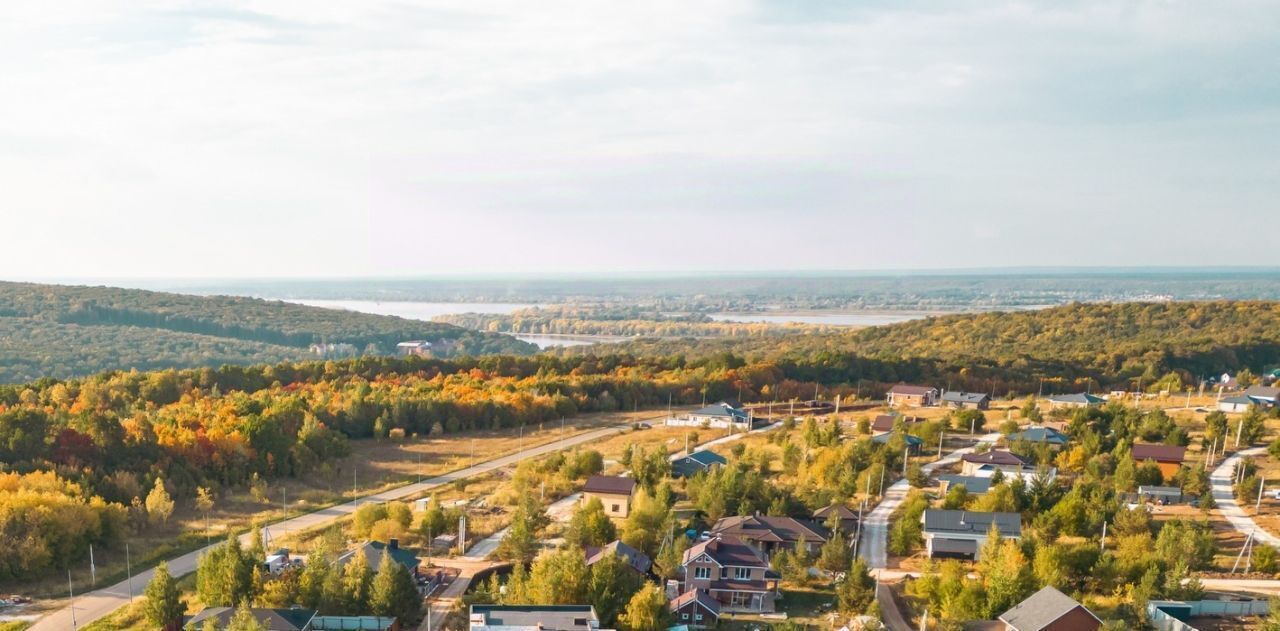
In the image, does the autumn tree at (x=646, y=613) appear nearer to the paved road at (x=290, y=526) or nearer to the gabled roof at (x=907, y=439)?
the paved road at (x=290, y=526)

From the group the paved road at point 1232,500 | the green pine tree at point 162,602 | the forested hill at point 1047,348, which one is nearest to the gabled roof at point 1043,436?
the paved road at point 1232,500

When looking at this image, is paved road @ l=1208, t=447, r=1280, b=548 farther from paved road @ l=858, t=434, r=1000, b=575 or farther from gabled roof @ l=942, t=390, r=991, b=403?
gabled roof @ l=942, t=390, r=991, b=403

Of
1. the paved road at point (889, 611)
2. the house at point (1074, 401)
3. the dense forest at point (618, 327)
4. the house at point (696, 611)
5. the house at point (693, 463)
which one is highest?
the house at point (1074, 401)

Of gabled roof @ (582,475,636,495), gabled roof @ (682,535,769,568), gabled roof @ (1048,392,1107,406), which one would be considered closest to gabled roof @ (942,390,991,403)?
gabled roof @ (1048,392,1107,406)

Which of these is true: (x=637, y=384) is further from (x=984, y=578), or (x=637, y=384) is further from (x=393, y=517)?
(x=984, y=578)

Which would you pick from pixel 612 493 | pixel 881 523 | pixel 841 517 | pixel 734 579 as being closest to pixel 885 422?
pixel 881 523
